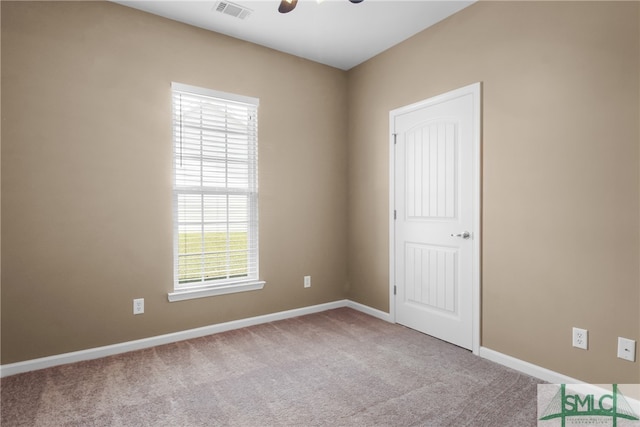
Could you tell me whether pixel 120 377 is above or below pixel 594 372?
below

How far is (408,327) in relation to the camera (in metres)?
3.51

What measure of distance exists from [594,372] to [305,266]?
2.56 meters

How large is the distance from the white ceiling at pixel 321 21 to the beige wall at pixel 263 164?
124 millimetres

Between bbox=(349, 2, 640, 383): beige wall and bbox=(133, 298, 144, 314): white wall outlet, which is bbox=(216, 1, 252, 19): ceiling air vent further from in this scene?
bbox=(133, 298, 144, 314): white wall outlet

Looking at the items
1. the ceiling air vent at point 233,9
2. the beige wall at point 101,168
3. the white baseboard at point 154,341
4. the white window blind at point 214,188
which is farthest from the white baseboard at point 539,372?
the ceiling air vent at point 233,9

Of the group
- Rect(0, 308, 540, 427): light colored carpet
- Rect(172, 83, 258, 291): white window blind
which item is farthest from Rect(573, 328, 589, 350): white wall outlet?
Rect(172, 83, 258, 291): white window blind

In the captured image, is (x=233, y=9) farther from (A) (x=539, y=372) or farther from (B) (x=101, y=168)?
(A) (x=539, y=372)

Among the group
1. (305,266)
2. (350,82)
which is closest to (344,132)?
(350,82)

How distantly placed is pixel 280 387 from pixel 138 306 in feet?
4.75

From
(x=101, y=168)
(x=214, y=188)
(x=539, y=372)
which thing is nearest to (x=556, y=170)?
(x=539, y=372)

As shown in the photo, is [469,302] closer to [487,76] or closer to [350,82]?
[487,76]

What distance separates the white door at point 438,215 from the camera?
2.93 meters

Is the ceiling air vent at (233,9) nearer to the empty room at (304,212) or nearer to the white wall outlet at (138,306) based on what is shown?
the empty room at (304,212)

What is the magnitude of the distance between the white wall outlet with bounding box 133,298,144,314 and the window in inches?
8.9
